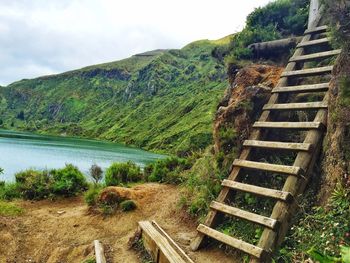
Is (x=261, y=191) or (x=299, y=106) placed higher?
(x=299, y=106)

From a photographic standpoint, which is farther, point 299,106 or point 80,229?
point 80,229

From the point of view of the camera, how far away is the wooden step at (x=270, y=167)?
6688 millimetres

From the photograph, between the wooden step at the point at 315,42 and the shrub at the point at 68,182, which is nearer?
the wooden step at the point at 315,42

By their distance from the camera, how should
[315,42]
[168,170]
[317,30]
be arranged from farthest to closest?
[168,170], [317,30], [315,42]

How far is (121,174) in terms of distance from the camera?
17.2m

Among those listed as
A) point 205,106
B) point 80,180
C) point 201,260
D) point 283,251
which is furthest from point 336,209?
point 205,106

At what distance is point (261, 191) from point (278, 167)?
57 cm

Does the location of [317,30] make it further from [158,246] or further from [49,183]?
[49,183]

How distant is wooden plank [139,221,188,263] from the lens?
698 centimetres

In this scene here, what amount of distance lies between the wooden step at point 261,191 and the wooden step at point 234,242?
3.15ft

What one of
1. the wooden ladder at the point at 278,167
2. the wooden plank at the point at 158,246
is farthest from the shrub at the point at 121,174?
the wooden ladder at the point at 278,167

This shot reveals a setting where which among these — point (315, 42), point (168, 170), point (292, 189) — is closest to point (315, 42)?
point (315, 42)

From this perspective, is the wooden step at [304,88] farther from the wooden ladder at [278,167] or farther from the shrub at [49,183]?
the shrub at [49,183]

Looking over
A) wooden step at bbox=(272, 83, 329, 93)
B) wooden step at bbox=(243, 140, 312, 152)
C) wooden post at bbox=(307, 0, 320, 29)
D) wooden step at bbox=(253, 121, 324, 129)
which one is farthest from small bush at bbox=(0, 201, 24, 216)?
wooden post at bbox=(307, 0, 320, 29)
